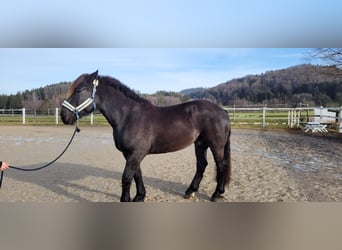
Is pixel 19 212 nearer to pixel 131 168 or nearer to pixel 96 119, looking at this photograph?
pixel 131 168

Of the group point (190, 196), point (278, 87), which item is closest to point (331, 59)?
point (278, 87)

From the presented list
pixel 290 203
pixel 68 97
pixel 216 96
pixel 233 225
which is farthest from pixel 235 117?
pixel 68 97

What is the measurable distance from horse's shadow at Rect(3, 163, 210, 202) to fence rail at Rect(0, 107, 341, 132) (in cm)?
88

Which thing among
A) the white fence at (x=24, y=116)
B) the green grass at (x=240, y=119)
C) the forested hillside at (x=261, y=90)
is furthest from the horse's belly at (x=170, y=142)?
the white fence at (x=24, y=116)

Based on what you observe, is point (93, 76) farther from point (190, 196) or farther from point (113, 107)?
point (190, 196)

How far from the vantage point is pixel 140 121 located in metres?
2.14

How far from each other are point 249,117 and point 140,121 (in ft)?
10.5

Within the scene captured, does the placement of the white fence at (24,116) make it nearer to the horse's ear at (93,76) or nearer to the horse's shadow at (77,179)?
the horse's shadow at (77,179)

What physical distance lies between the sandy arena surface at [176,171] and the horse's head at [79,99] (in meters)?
0.83

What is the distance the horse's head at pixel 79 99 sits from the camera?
204 centimetres

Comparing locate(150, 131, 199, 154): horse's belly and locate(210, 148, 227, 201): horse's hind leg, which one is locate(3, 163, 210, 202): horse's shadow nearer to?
locate(210, 148, 227, 201): horse's hind leg

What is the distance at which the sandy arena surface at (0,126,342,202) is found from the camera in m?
2.55

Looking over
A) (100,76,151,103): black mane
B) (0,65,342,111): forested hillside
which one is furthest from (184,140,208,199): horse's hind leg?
(0,65,342,111): forested hillside

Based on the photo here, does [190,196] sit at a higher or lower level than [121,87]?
lower
